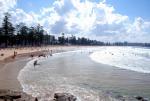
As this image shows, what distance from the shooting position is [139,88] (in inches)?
851

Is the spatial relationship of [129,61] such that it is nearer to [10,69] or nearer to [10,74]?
[10,69]

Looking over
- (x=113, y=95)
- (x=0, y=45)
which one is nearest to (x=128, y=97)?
(x=113, y=95)

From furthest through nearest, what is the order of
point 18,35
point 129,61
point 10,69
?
point 18,35 → point 129,61 → point 10,69

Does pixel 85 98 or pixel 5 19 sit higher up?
pixel 5 19

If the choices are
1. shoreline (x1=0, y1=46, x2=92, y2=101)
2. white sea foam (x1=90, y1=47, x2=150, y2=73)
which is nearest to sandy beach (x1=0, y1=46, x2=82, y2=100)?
shoreline (x1=0, y1=46, x2=92, y2=101)

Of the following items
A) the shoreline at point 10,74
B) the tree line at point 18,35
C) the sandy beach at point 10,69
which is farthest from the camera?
the tree line at point 18,35

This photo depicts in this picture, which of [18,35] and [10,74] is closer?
[10,74]

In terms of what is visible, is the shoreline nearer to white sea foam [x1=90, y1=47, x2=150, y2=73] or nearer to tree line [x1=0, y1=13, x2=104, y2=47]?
white sea foam [x1=90, y1=47, x2=150, y2=73]

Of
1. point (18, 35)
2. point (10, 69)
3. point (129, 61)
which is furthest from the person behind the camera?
point (18, 35)

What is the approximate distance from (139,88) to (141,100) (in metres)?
4.78

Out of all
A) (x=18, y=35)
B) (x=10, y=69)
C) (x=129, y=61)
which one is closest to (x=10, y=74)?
(x=10, y=69)

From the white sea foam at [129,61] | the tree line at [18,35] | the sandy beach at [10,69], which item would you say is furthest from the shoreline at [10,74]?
the tree line at [18,35]

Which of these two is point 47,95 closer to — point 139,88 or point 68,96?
point 68,96

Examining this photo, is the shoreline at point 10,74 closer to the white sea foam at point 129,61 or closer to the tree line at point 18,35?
the white sea foam at point 129,61
